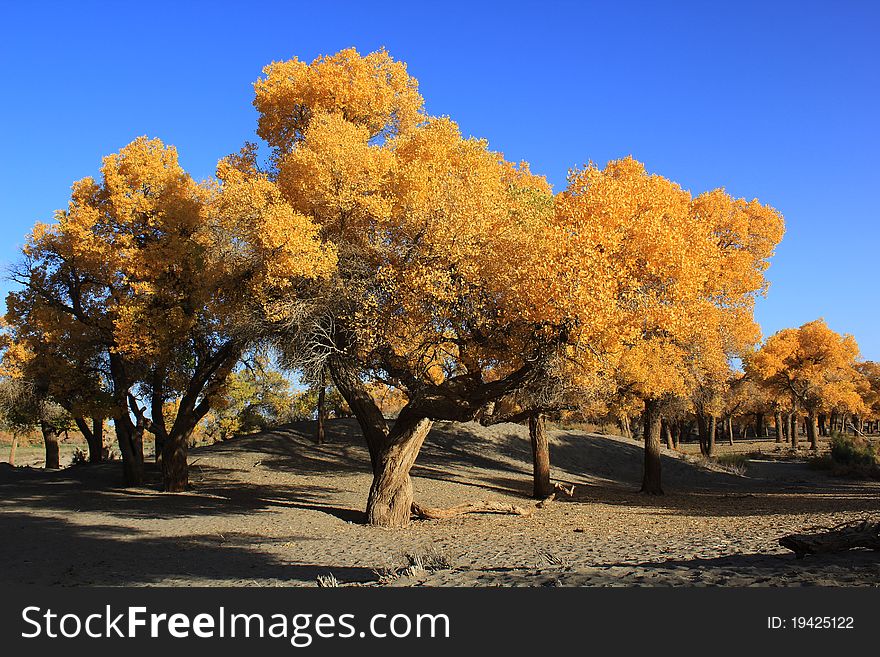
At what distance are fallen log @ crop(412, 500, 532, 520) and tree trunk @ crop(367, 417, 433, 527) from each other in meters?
0.87

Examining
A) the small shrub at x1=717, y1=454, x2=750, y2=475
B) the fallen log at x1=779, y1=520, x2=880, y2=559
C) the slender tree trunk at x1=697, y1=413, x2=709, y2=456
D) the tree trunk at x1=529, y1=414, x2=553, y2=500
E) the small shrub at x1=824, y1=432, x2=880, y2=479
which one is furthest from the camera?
the slender tree trunk at x1=697, y1=413, x2=709, y2=456

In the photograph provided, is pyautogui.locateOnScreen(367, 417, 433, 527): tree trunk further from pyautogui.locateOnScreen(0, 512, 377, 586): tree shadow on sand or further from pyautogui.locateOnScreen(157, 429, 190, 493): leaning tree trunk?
pyautogui.locateOnScreen(157, 429, 190, 493): leaning tree trunk

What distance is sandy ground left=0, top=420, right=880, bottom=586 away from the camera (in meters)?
8.03

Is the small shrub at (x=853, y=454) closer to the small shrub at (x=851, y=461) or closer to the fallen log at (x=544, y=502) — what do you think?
the small shrub at (x=851, y=461)

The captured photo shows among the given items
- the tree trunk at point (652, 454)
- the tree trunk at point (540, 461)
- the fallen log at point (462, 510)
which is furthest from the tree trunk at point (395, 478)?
the tree trunk at point (652, 454)

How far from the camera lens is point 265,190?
13.8m

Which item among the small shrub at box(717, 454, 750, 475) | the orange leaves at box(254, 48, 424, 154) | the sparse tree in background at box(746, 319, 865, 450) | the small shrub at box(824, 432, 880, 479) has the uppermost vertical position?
the orange leaves at box(254, 48, 424, 154)

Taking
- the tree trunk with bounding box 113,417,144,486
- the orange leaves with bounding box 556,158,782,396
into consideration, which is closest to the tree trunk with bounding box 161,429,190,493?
the tree trunk with bounding box 113,417,144,486

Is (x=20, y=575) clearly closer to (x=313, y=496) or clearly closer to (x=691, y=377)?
(x=313, y=496)

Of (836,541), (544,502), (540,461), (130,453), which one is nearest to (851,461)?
(540,461)

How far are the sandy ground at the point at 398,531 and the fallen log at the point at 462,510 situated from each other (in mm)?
372

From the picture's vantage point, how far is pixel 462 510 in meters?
17.1

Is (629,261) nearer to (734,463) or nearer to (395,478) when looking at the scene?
(395,478)

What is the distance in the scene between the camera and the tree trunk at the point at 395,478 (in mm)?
15602
